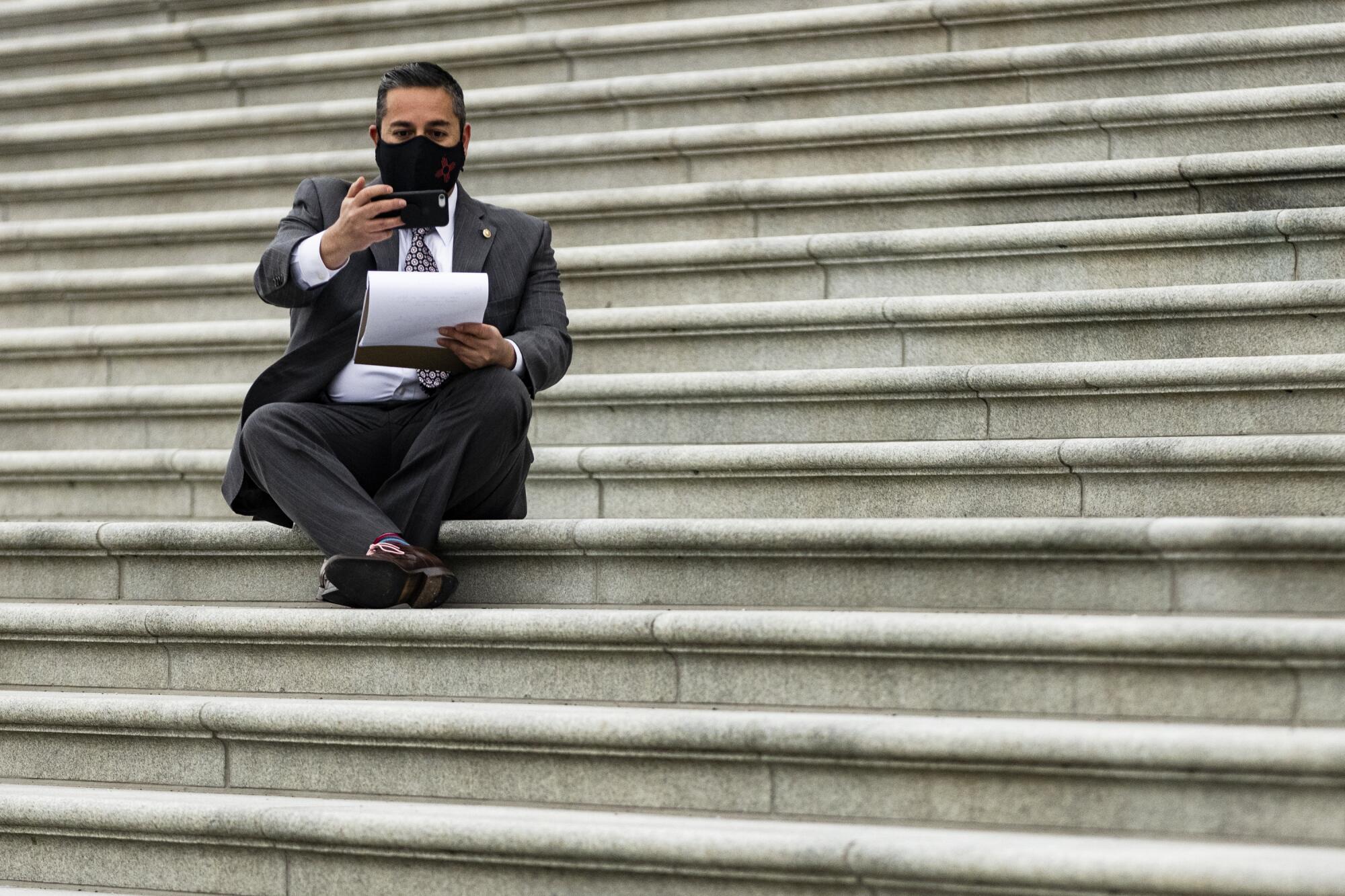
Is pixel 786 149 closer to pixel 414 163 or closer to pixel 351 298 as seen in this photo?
pixel 414 163

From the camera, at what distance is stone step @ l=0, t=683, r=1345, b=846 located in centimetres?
295

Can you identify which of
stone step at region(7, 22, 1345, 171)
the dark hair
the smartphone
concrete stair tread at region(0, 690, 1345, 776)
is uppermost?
stone step at region(7, 22, 1345, 171)

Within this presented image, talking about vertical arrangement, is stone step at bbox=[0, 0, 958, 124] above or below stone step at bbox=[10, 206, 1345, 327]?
above

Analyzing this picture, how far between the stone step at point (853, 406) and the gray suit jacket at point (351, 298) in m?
0.69

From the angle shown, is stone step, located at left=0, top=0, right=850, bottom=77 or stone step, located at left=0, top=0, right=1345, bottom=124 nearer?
stone step, located at left=0, top=0, right=1345, bottom=124

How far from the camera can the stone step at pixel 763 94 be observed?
5.48 m

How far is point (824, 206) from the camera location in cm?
561

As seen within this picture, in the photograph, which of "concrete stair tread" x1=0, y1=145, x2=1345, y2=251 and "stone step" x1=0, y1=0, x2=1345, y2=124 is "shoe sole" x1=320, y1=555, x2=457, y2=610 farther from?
"stone step" x1=0, y1=0, x2=1345, y2=124

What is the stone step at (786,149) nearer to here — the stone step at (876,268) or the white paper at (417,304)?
the stone step at (876,268)

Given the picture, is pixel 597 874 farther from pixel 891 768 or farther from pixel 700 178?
pixel 700 178

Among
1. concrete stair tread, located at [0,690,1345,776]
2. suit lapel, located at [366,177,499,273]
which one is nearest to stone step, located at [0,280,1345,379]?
suit lapel, located at [366,177,499,273]

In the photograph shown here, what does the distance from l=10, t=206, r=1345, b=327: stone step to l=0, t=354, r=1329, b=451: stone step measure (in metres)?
0.48

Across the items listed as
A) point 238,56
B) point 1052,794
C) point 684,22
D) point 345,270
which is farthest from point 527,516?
point 238,56

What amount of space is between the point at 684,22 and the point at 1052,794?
4331mm
